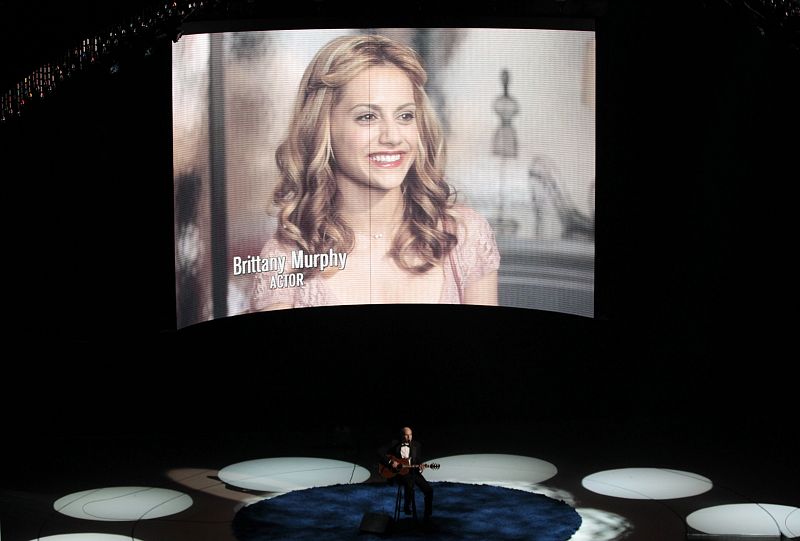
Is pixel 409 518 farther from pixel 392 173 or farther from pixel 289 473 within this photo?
pixel 392 173

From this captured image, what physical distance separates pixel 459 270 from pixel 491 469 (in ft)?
6.88

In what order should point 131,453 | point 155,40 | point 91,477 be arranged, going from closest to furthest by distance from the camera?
point 155,40 → point 91,477 → point 131,453

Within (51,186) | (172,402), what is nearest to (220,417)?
(172,402)

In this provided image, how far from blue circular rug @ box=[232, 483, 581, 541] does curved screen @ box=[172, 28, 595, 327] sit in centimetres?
220

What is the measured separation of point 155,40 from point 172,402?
4809mm

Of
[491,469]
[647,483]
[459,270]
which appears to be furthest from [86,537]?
[647,483]

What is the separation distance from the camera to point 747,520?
1130 cm

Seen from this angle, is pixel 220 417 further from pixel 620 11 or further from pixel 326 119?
pixel 620 11

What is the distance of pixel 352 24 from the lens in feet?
43.3

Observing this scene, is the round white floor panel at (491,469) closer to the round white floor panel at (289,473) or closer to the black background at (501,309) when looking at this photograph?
the round white floor panel at (289,473)

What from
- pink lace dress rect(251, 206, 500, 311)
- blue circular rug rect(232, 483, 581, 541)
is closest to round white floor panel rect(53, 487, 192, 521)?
blue circular rug rect(232, 483, 581, 541)

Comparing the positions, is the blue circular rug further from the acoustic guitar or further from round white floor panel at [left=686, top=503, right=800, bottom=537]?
round white floor panel at [left=686, top=503, right=800, bottom=537]

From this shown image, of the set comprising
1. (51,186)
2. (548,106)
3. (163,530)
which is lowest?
(163,530)

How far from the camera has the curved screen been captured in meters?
13.1
